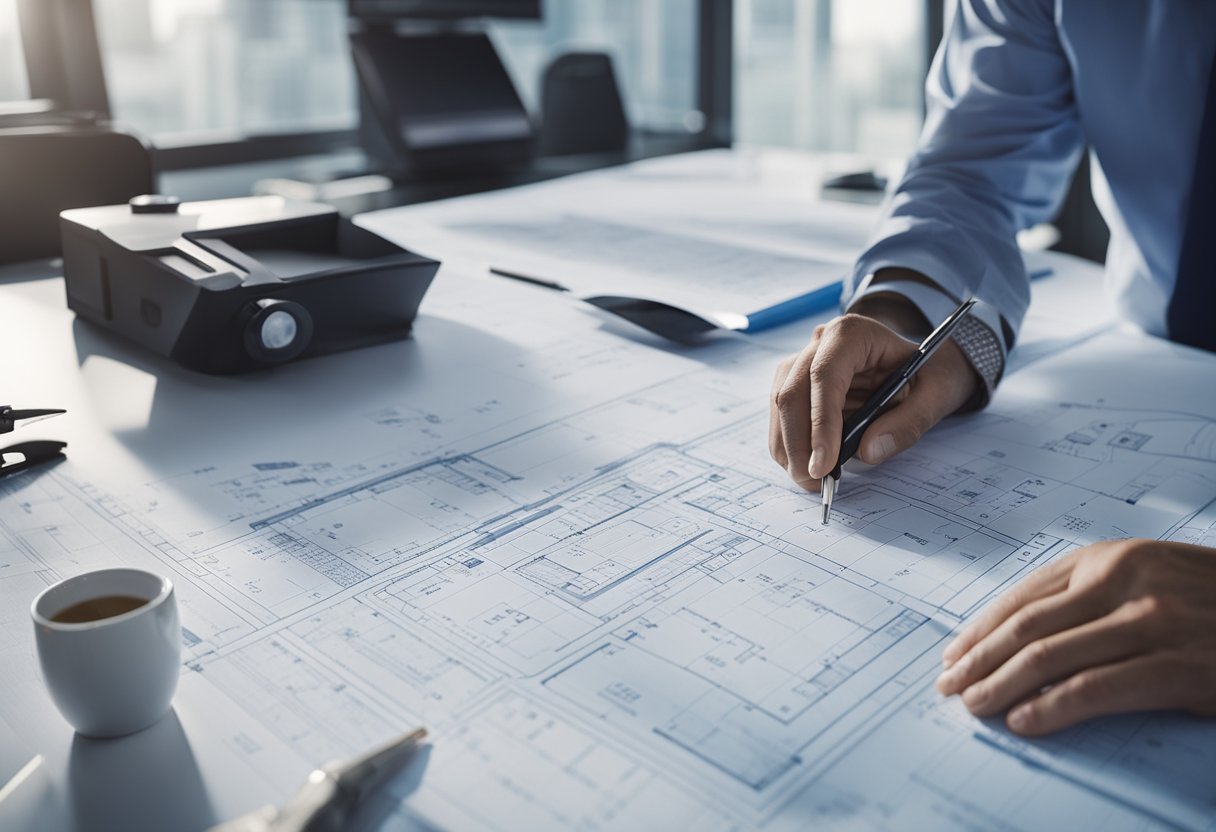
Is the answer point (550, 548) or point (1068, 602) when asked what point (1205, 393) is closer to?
point (1068, 602)

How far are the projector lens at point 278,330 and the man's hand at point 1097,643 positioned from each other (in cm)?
68

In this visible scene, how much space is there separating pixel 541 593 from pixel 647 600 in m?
0.07

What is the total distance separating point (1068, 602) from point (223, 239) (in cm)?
88

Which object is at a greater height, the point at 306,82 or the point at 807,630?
the point at 306,82

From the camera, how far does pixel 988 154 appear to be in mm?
1232

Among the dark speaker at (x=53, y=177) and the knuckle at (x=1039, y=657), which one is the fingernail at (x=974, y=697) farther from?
the dark speaker at (x=53, y=177)

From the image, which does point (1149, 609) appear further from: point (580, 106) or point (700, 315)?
point (580, 106)


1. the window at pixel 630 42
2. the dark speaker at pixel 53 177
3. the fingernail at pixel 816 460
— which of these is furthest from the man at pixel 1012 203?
the window at pixel 630 42

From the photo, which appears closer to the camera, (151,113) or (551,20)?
(151,113)

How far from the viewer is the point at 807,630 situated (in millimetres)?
599

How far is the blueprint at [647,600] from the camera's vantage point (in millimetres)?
484

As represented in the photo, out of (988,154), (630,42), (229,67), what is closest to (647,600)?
(988,154)

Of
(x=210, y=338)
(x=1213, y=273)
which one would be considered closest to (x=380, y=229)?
(x=210, y=338)

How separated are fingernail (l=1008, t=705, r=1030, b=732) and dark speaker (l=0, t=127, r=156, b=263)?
1365mm
